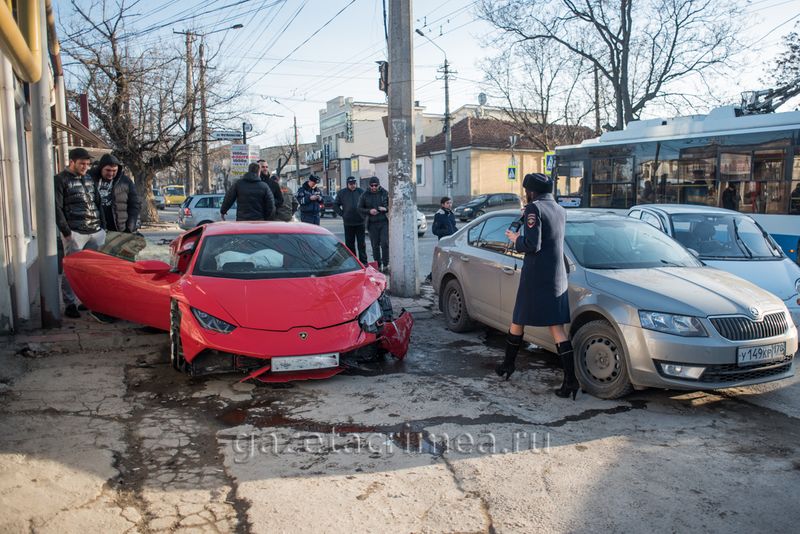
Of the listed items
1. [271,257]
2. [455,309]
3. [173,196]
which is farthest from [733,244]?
[173,196]

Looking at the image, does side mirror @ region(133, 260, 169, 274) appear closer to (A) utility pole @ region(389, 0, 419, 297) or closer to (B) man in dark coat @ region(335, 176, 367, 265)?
(A) utility pole @ region(389, 0, 419, 297)

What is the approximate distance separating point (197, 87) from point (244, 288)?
2104cm

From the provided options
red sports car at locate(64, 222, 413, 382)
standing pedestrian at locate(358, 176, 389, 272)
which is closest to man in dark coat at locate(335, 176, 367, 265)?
standing pedestrian at locate(358, 176, 389, 272)

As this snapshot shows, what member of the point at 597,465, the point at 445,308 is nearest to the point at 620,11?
the point at 445,308

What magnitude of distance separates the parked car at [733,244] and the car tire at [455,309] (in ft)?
9.17

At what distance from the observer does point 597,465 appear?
3.92m

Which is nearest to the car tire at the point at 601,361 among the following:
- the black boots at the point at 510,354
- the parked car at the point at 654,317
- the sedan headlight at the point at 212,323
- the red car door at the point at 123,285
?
the parked car at the point at 654,317

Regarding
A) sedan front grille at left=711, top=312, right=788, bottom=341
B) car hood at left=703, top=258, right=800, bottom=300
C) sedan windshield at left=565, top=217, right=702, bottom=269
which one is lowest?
sedan front grille at left=711, top=312, right=788, bottom=341

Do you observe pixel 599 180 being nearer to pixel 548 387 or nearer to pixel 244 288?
pixel 548 387

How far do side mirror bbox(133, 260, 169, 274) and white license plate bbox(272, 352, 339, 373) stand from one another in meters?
1.80

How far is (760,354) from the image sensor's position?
191 inches

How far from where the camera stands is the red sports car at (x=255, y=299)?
5004 mm

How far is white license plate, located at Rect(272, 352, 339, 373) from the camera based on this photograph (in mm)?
4918

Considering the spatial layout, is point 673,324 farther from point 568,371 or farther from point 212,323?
point 212,323
